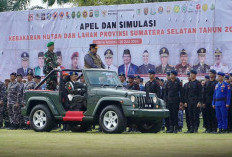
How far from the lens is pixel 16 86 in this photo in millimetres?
24703

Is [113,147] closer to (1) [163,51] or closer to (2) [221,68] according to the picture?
(2) [221,68]

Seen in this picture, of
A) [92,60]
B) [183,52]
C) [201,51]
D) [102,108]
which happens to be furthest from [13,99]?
[201,51]

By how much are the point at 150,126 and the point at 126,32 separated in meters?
4.71

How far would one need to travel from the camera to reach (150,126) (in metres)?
20.4

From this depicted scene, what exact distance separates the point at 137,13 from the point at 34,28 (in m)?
4.23

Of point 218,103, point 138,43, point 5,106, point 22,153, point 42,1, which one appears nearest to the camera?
point 22,153

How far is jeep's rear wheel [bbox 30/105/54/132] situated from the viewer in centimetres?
2044

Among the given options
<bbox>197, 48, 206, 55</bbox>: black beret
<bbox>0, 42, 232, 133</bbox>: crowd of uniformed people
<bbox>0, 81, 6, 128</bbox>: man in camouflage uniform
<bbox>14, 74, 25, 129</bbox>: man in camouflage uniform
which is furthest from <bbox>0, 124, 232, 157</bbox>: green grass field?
<bbox>0, 81, 6, 128</bbox>: man in camouflage uniform

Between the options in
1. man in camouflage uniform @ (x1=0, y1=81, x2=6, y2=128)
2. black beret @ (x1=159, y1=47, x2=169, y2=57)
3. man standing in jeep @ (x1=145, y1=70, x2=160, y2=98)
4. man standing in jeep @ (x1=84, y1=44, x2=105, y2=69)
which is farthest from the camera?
man in camouflage uniform @ (x1=0, y1=81, x2=6, y2=128)

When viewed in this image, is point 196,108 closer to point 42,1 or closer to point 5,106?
point 5,106

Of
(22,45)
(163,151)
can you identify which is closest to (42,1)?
(22,45)

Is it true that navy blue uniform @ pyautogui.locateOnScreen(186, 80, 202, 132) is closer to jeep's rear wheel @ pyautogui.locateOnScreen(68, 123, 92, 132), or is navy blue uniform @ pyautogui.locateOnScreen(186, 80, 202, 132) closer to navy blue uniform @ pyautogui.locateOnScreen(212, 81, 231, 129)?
navy blue uniform @ pyautogui.locateOnScreen(212, 81, 231, 129)

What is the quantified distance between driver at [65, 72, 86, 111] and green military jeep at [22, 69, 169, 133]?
0.14 meters

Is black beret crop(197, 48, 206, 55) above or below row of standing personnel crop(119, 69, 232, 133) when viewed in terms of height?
above
